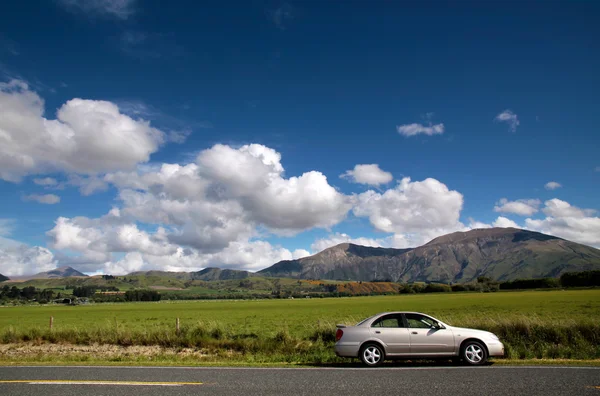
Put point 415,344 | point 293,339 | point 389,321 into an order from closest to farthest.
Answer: point 415,344 < point 389,321 < point 293,339

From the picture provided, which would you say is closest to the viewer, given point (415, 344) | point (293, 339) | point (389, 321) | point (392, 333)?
point (415, 344)

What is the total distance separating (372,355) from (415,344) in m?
1.44

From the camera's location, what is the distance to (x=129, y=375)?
12.3 metres

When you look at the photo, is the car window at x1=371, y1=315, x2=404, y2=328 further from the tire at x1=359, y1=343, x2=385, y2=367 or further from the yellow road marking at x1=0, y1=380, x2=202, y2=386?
the yellow road marking at x1=0, y1=380, x2=202, y2=386

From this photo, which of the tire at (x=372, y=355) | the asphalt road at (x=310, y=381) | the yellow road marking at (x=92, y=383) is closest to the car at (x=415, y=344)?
the tire at (x=372, y=355)

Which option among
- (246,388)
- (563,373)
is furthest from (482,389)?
→ (246,388)

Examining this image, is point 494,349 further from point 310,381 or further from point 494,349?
point 310,381

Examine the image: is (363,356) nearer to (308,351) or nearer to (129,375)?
(308,351)

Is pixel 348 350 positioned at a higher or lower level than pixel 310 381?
higher

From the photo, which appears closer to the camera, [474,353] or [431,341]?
[474,353]

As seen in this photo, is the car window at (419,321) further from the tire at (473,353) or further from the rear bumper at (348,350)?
the rear bumper at (348,350)

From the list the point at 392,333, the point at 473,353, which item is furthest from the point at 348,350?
the point at 473,353

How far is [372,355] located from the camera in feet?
44.3

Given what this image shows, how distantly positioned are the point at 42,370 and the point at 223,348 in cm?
832
